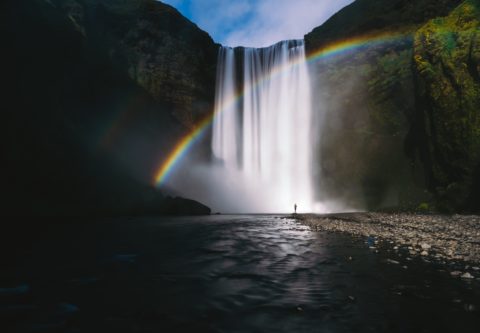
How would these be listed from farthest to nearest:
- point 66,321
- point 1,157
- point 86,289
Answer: point 1,157
point 86,289
point 66,321

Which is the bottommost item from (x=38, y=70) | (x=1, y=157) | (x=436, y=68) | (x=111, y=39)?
(x=1, y=157)

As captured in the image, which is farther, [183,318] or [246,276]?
[246,276]

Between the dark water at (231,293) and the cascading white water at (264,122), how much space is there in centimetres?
4054

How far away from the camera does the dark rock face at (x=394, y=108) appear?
95.7ft

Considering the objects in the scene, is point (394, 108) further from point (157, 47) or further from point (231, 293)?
point (231, 293)

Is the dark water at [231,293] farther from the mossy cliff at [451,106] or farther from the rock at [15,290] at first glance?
the mossy cliff at [451,106]

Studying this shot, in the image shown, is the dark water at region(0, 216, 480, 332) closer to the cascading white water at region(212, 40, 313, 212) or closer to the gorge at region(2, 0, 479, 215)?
the gorge at region(2, 0, 479, 215)

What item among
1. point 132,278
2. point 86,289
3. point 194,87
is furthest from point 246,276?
point 194,87

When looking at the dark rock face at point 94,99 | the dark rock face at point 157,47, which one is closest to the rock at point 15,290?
the dark rock face at point 94,99

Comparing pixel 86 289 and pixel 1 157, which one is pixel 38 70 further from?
pixel 86 289

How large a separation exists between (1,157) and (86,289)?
23924 millimetres

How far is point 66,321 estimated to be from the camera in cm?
509

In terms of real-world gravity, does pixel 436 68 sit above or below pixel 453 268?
above

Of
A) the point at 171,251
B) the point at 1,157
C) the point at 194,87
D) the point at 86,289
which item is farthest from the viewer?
the point at 194,87
